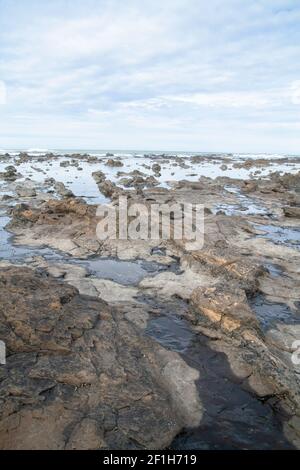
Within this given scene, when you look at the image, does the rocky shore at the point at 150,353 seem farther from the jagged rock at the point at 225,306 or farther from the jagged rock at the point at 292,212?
the jagged rock at the point at 292,212

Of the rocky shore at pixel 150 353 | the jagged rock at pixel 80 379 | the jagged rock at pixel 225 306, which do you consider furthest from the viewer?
the jagged rock at pixel 225 306

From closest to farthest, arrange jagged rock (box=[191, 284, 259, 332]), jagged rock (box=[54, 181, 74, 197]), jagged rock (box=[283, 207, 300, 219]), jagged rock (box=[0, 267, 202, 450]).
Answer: jagged rock (box=[0, 267, 202, 450]) → jagged rock (box=[191, 284, 259, 332]) → jagged rock (box=[283, 207, 300, 219]) → jagged rock (box=[54, 181, 74, 197])

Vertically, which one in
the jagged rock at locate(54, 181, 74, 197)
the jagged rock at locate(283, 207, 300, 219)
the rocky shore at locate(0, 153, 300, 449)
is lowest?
the rocky shore at locate(0, 153, 300, 449)

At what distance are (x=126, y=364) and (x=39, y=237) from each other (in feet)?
35.8

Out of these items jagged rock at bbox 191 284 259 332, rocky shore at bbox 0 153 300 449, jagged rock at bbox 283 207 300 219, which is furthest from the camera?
jagged rock at bbox 283 207 300 219

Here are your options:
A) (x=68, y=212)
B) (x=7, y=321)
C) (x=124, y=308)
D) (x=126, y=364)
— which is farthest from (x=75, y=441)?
(x=68, y=212)

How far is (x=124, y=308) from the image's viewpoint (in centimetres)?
928

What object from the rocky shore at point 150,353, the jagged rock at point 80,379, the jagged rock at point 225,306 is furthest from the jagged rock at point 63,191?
the jagged rock at point 80,379

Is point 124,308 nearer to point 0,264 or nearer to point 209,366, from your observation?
point 209,366

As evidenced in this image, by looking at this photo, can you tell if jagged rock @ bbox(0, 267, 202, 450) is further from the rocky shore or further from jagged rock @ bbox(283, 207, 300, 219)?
jagged rock @ bbox(283, 207, 300, 219)

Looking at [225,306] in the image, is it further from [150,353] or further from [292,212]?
[292,212]

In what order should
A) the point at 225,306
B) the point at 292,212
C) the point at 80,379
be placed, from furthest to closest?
the point at 292,212 < the point at 225,306 < the point at 80,379

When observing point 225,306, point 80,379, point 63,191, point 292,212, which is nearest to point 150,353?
point 80,379

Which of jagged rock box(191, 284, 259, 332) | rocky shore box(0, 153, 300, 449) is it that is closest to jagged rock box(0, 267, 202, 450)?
rocky shore box(0, 153, 300, 449)
